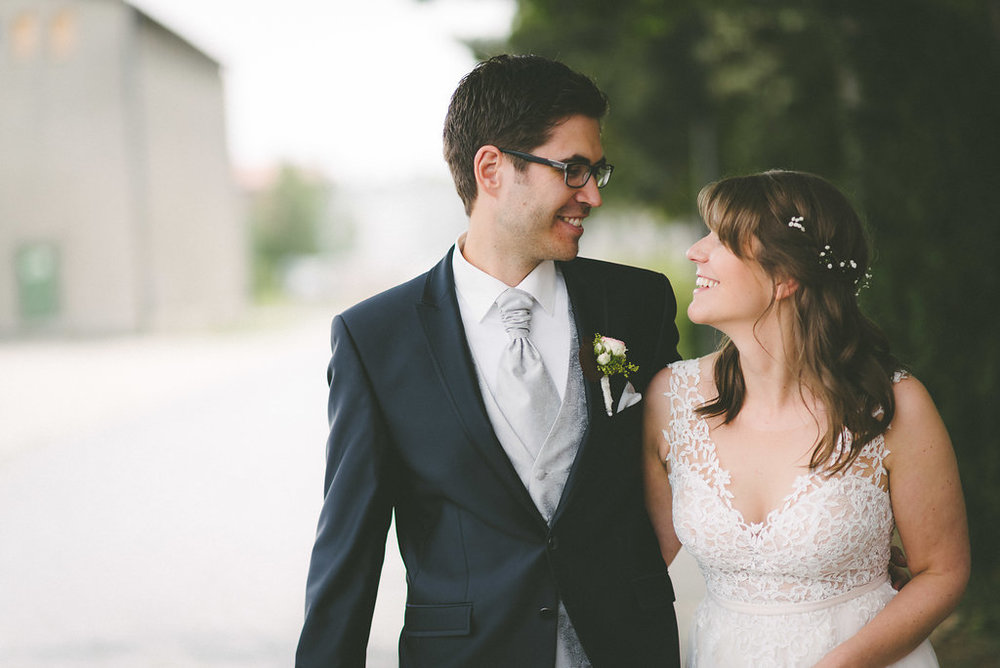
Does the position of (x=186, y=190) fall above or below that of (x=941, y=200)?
above

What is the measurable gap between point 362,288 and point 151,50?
22.8m

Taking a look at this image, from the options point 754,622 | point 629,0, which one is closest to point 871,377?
point 754,622

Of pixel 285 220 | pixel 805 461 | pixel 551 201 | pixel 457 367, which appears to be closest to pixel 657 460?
pixel 805 461

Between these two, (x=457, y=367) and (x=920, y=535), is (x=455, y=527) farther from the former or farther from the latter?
(x=920, y=535)

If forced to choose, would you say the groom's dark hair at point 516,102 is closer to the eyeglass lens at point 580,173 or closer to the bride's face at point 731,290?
the eyeglass lens at point 580,173

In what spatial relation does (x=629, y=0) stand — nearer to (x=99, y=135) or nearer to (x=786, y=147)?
(x=786, y=147)

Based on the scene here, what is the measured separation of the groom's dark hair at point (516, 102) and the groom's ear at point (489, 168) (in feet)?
0.08

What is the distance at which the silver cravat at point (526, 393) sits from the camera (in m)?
2.37

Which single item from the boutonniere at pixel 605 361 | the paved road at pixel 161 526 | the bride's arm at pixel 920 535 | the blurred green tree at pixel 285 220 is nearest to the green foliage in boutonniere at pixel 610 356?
the boutonniere at pixel 605 361

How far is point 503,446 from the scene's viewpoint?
2.37m

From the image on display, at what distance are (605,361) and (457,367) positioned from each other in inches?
13.9

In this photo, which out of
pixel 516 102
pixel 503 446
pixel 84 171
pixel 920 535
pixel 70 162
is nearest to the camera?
pixel 920 535

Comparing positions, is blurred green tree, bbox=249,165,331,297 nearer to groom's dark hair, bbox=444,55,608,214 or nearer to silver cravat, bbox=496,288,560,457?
groom's dark hair, bbox=444,55,608,214

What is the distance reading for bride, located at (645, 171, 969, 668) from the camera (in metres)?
2.27
